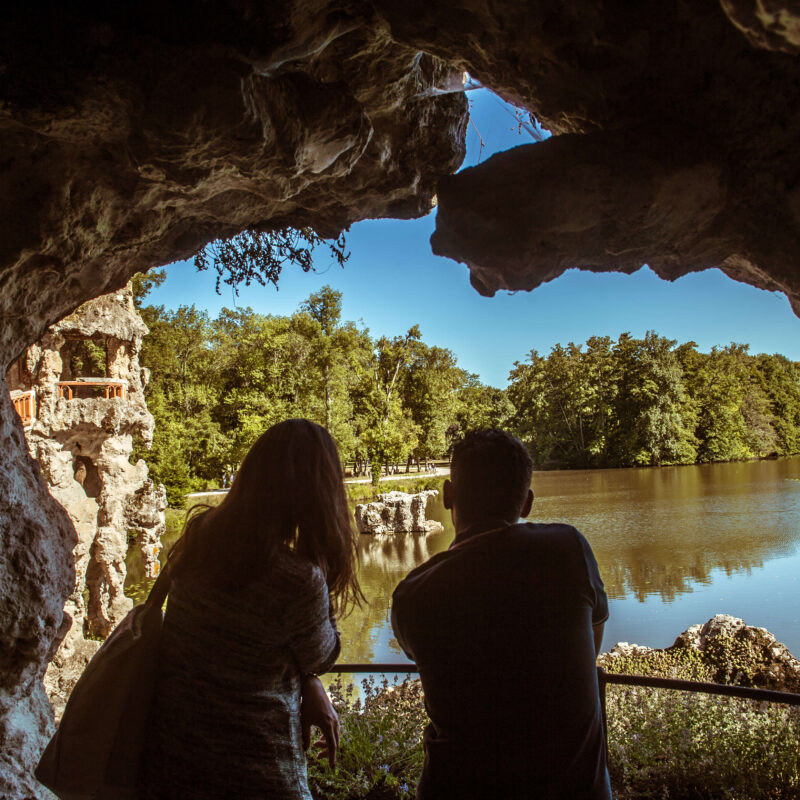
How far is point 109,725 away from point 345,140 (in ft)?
7.56

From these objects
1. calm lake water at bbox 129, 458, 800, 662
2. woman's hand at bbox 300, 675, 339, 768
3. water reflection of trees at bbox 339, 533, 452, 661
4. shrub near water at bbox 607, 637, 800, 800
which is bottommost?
water reflection of trees at bbox 339, 533, 452, 661

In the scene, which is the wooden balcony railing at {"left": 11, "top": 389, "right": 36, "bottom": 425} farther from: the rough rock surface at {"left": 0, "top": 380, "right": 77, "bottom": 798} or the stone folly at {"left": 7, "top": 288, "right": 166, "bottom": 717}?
the rough rock surface at {"left": 0, "top": 380, "right": 77, "bottom": 798}

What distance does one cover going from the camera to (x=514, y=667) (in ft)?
3.73

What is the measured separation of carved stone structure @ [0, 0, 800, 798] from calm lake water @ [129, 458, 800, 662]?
29.3 ft

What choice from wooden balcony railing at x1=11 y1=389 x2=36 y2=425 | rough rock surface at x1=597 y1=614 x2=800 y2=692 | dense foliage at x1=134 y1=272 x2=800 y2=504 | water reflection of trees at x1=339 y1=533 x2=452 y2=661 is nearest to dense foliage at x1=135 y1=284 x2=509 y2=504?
dense foliage at x1=134 y1=272 x2=800 y2=504

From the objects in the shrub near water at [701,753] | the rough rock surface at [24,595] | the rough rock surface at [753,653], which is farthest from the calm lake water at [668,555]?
the rough rock surface at [24,595]

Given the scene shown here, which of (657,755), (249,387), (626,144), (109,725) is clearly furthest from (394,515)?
(109,725)

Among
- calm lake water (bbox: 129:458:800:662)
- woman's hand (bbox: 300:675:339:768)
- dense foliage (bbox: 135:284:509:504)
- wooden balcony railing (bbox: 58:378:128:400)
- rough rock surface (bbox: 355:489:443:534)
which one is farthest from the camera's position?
dense foliage (bbox: 135:284:509:504)

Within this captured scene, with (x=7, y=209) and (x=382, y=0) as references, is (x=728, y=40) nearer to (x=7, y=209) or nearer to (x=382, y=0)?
(x=382, y=0)

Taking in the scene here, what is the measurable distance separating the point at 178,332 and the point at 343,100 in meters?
23.9

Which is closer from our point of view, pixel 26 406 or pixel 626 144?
pixel 626 144

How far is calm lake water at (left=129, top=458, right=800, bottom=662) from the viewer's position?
11977 mm

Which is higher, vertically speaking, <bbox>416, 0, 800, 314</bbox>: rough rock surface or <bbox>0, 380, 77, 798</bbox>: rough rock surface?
<bbox>416, 0, 800, 314</bbox>: rough rock surface

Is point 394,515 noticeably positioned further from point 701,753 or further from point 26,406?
point 701,753
